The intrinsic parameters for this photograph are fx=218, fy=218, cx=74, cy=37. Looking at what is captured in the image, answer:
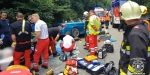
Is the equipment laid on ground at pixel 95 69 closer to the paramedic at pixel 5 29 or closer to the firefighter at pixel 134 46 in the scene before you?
the paramedic at pixel 5 29

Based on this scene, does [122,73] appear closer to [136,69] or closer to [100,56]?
[136,69]

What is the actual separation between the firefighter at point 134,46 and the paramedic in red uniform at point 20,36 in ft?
12.4

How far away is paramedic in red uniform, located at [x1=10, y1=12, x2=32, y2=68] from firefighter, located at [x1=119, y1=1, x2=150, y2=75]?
3.79m

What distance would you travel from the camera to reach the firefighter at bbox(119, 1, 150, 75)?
2266 mm

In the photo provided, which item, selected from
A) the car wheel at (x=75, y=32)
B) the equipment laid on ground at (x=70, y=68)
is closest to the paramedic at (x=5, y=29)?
the equipment laid on ground at (x=70, y=68)

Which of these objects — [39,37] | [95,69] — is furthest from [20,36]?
[95,69]

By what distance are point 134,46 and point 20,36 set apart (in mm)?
4255

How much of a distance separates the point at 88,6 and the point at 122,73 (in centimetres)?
3400

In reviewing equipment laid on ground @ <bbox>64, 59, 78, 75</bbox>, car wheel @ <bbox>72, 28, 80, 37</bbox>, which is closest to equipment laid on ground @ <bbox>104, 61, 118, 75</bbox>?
equipment laid on ground @ <bbox>64, 59, 78, 75</bbox>

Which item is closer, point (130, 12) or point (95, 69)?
point (130, 12)

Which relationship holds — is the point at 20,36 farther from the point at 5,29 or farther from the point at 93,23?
the point at 93,23

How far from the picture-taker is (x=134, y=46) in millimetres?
2268

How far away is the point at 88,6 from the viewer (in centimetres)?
3622

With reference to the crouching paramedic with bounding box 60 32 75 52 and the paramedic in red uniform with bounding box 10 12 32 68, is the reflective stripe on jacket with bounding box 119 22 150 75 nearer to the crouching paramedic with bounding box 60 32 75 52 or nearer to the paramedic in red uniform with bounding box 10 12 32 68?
the paramedic in red uniform with bounding box 10 12 32 68
